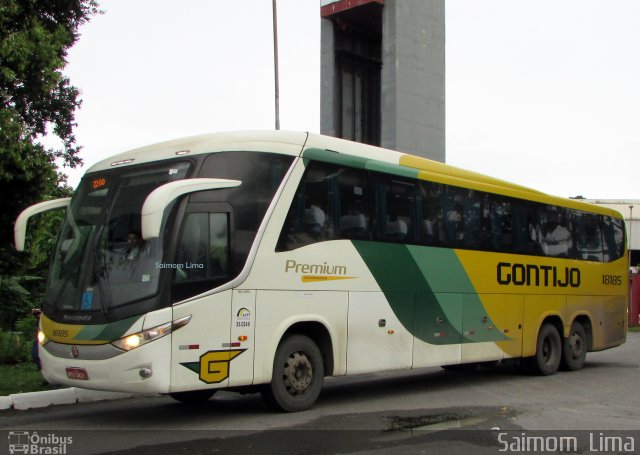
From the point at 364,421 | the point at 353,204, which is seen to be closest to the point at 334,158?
the point at 353,204

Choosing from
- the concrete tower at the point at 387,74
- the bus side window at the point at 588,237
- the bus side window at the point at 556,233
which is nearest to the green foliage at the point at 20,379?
the bus side window at the point at 556,233

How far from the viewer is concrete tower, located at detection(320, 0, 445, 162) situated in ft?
108

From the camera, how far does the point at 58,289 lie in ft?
29.3

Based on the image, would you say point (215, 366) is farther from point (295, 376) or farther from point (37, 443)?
point (37, 443)

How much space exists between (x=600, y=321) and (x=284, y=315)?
9.80m

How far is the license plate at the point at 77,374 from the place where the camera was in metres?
8.35

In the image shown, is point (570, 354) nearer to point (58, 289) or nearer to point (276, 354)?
point (276, 354)

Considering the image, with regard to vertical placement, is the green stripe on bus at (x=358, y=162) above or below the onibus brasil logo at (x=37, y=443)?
above

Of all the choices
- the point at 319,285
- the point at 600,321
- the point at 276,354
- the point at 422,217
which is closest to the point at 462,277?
the point at 422,217

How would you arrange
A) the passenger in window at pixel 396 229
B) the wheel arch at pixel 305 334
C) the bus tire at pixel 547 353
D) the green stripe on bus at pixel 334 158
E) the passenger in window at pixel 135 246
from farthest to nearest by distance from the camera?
1. the bus tire at pixel 547 353
2. the passenger in window at pixel 396 229
3. the green stripe on bus at pixel 334 158
4. the wheel arch at pixel 305 334
5. the passenger in window at pixel 135 246

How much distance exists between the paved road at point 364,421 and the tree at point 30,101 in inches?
285

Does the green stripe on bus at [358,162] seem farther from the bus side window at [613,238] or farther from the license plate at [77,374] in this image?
the bus side window at [613,238]

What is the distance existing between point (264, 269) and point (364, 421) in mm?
2170

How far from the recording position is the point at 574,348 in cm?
1571
